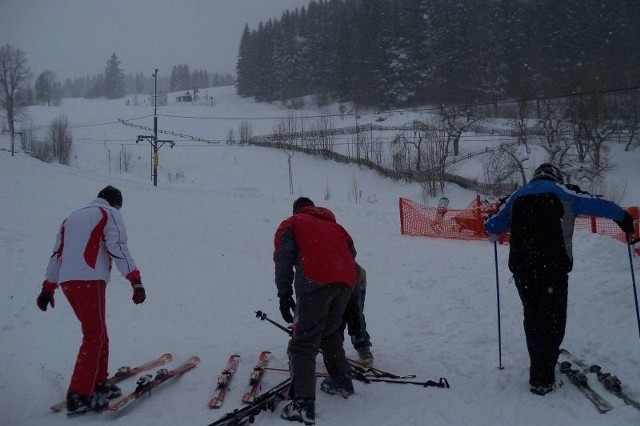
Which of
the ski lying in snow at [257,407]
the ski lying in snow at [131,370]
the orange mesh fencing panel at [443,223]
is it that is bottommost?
the ski lying in snow at [131,370]

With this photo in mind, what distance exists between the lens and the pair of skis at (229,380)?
376 cm

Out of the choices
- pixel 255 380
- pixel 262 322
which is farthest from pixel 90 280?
pixel 262 322

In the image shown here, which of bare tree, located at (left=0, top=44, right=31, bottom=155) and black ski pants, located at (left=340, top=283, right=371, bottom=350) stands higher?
bare tree, located at (left=0, top=44, right=31, bottom=155)

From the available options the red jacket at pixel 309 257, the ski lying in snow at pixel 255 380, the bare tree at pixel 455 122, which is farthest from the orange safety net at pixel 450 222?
the bare tree at pixel 455 122

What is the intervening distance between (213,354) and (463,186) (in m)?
33.6

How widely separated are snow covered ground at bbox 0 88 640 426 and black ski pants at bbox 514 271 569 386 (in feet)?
0.67

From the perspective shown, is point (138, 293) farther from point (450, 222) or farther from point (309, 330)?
point (450, 222)

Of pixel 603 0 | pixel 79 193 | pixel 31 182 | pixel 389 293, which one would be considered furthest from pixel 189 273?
pixel 603 0

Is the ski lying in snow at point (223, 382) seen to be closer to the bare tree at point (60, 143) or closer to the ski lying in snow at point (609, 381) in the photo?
the ski lying in snow at point (609, 381)

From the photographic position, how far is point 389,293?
299 inches

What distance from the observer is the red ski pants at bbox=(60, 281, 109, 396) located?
139 inches

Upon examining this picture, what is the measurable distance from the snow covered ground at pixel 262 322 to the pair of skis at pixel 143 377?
9 centimetres

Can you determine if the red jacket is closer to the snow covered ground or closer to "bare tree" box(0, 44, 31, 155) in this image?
the snow covered ground

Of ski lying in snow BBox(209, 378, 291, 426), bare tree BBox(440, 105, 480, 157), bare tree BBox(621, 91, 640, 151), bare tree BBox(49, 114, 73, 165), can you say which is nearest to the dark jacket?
ski lying in snow BBox(209, 378, 291, 426)
